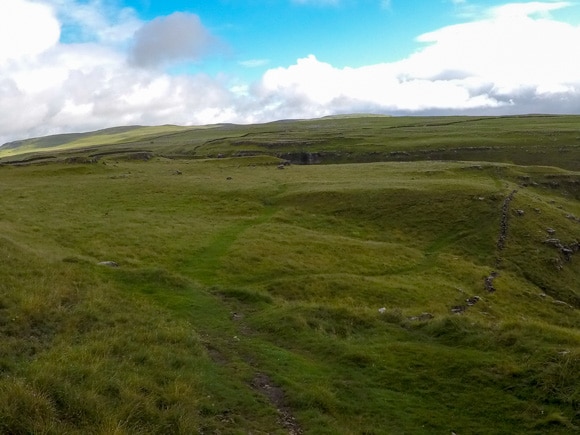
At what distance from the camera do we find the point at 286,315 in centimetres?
2425

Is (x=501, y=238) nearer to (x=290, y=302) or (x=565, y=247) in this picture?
(x=565, y=247)

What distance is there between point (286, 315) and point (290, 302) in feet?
13.8

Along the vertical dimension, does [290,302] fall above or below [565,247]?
above

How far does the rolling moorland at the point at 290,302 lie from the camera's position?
14.1 metres

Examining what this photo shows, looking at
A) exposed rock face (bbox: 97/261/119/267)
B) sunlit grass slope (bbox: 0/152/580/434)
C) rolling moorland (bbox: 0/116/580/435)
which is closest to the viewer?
sunlit grass slope (bbox: 0/152/580/434)

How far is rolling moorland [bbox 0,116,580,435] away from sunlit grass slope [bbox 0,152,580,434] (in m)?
0.10

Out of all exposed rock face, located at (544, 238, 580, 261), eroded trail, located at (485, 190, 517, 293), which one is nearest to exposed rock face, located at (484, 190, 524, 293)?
eroded trail, located at (485, 190, 517, 293)

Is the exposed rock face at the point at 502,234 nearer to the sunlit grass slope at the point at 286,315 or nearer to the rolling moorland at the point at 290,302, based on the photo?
the rolling moorland at the point at 290,302

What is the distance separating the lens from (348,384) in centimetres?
1750

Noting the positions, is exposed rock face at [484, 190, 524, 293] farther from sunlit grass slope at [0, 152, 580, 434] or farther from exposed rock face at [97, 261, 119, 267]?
exposed rock face at [97, 261, 119, 267]

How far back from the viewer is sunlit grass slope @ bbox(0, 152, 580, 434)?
13820 mm

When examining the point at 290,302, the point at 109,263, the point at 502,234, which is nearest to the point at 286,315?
the point at 290,302

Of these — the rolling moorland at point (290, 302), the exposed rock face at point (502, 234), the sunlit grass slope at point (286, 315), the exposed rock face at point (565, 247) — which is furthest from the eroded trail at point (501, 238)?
the exposed rock face at point (565, 247)

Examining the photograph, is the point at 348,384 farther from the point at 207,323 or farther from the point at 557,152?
the point at 557,152
